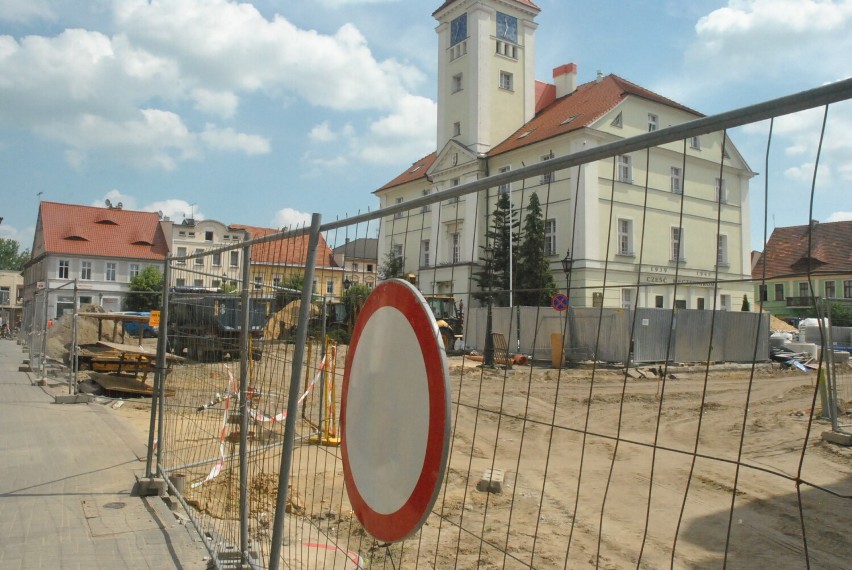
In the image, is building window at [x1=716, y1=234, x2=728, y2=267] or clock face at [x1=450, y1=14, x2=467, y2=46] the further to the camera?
clock face at [x1=450, y1=14, x2=467, y2=46]

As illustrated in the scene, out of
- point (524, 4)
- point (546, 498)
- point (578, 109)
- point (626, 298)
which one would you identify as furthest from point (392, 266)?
point (524, 4)

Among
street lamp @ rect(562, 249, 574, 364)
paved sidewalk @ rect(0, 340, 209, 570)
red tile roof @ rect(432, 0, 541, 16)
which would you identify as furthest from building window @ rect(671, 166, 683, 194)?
red tile roof @ rect(432, 0, 541, 16)

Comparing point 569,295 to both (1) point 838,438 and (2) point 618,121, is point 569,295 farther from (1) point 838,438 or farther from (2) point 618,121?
(2) point 618,121

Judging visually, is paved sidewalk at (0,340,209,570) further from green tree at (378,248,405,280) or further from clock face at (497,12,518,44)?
clock face at (497,12,518,44)

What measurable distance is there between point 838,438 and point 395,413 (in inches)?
401

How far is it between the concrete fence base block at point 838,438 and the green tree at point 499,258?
32.0 ft

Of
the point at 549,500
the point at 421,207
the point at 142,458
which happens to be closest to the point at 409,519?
the point at 421,207

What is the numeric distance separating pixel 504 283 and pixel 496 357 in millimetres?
484

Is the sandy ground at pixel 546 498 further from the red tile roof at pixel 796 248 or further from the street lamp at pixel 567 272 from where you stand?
the red tile roof at pixel 796 248

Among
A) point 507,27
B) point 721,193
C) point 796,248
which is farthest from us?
point 507,27

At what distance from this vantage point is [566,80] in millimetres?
50469

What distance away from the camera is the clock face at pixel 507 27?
45812 mm

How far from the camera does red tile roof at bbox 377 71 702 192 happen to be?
38.7 m

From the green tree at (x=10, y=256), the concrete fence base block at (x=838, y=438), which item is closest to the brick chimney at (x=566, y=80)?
the concrete fence base block at (x=838, y=438)
